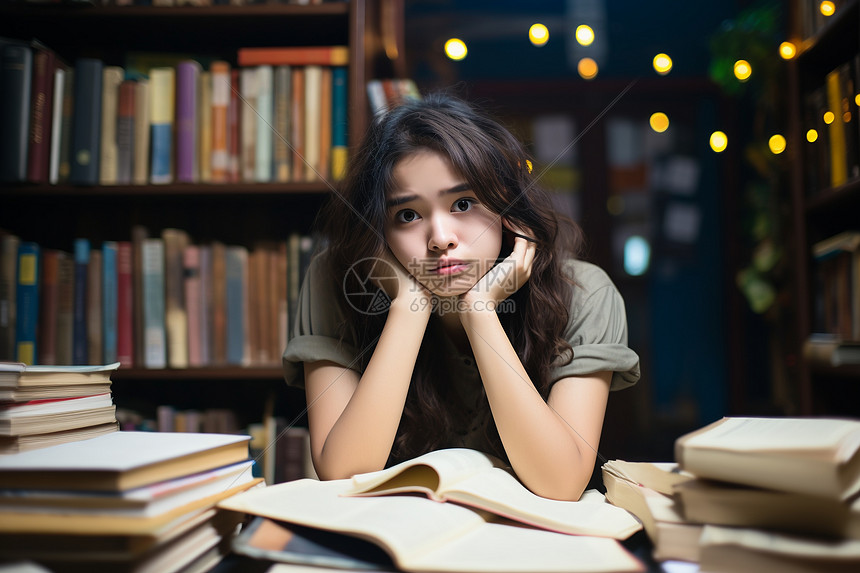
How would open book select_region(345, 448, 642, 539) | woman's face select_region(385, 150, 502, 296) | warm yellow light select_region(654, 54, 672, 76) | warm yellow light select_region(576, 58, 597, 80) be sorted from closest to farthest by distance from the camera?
open book select_region(345, 448, 642, 539) < woman's face select_region(385, 150, 502, 296) < warm yellow light select_region(654, 54, 672, 76) < warm yellow light select_region(576, 58, 597, 80)

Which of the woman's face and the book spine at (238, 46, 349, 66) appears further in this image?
the book spine at (238, 46, 349, 66)

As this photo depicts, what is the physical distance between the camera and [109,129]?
140cm

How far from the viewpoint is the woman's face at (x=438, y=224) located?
2.87ft

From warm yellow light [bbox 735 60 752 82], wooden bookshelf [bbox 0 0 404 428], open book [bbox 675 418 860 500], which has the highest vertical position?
warm yellow light [bbox 735 60 752 82]

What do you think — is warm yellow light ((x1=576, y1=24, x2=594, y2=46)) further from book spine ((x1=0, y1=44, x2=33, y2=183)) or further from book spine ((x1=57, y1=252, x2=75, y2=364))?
book spine ((x1=57, y1=252, x2=75, y2=364))

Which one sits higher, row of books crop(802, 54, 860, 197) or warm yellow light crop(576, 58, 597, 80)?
warm yellow light crop(576, 58, 597, 80)

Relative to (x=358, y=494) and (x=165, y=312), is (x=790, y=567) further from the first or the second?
(x=165, y=312)

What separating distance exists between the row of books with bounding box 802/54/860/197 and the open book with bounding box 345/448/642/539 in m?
1.17

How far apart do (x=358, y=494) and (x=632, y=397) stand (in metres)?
2.35

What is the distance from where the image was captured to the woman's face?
0.88 metres

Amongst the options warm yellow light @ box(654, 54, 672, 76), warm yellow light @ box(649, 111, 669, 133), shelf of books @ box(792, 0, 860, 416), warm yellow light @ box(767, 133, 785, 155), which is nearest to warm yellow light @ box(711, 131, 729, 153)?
warm yellow light @ box(649, 111, 669, 133)

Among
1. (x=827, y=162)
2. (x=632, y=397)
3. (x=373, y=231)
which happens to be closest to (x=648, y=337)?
(x=632, y=397)

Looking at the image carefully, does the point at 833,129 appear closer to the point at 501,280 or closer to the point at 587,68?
the point at 501,280

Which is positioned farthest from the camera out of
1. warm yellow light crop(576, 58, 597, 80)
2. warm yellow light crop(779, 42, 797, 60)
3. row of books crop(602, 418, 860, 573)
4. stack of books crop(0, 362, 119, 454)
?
warm yellow light crop(576, 58, 597, 80)
